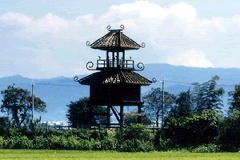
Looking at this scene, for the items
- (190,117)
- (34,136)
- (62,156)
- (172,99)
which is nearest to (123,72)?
(190,117)

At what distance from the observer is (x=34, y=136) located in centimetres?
3291

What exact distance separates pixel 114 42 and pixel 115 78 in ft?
10.7

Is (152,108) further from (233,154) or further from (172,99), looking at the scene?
(233,154)

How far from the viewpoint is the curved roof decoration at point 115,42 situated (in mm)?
37531

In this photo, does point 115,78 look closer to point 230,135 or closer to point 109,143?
point 109,143

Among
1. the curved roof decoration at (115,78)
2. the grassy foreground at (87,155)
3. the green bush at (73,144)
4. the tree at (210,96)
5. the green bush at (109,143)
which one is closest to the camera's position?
the grassy foreground at (87,155)

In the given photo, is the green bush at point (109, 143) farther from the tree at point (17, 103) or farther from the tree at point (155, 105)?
the tree at point (17, 103)

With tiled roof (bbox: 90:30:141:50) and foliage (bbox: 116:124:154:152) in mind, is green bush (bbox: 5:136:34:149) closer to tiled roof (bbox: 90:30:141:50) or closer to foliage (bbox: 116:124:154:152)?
foliage (bbox: 116:124:154:152)

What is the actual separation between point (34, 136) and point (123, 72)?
10057mm

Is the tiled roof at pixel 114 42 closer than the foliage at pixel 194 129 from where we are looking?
No

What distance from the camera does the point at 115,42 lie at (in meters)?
37.8

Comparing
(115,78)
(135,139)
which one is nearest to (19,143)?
(135,139)

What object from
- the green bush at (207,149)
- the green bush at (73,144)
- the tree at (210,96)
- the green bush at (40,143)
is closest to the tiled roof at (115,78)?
the green bush at (73,144)

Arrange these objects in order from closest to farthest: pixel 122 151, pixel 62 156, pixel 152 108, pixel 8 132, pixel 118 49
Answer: pixel 62 156, pixel 122 151, pixel 8 132, pixel 118 49, pixel 152 108
